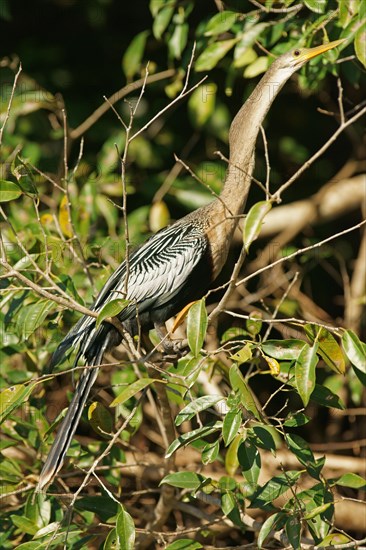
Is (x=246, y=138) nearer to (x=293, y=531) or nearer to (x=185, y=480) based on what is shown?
(x=185, y=480)

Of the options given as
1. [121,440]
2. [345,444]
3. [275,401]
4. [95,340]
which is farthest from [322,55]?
[275,401]

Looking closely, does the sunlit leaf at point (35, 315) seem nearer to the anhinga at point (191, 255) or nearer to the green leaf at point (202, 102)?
the anhinga at point (191, 255)

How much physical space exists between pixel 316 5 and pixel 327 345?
144 centimetres

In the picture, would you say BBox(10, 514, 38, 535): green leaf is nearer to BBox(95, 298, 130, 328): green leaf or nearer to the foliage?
the foliage

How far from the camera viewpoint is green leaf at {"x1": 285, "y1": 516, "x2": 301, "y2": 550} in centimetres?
219

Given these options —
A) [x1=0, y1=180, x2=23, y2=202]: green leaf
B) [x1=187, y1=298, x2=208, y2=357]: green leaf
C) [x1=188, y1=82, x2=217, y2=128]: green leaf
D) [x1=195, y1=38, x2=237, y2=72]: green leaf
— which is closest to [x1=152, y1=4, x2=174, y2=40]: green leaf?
[x1=195, y1=38, x2=237, y2=72]: green leaf

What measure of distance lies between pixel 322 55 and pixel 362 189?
171cm

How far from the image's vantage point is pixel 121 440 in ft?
10.3

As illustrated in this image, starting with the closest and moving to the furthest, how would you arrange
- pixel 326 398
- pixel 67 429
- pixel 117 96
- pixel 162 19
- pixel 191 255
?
pixel 326 398, pixel 67 429, pixel 191 255, pixel 162 19, pixel 117 96

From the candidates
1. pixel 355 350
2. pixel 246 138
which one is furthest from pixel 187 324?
pixel 246 138

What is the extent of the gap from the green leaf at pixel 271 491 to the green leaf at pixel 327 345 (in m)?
0.35

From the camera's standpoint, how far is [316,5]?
3.03 meters

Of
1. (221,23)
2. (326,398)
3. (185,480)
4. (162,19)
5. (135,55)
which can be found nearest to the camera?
(326,398)

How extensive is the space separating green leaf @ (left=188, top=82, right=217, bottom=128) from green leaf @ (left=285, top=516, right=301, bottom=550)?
2303 mm
